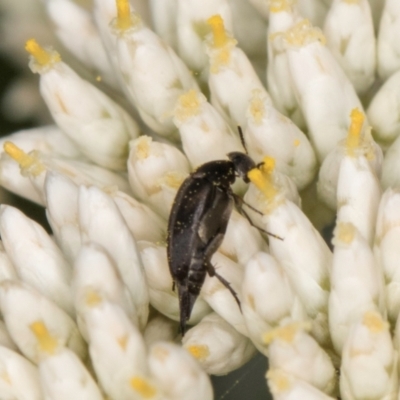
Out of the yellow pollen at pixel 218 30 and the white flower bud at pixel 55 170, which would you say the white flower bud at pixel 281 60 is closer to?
the yellow pollen at pixel 218 30

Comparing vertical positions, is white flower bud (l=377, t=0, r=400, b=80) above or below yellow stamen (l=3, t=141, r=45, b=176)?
above

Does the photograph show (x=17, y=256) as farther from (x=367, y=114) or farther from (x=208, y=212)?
(x=367, y=114)

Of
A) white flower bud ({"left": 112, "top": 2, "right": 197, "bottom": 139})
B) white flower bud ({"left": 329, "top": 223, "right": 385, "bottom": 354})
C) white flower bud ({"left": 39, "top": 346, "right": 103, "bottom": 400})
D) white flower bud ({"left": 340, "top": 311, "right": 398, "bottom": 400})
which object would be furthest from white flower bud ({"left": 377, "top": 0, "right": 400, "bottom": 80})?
white flower bud ({"left": 39, "top": 346, "right": 103, "bottom": 400})

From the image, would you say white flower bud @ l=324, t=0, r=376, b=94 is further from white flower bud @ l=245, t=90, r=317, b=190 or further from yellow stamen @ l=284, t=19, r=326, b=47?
white flower bud @ l=245, t=90, r=317, b=190

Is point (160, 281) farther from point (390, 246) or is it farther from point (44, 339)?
point (390, 246)

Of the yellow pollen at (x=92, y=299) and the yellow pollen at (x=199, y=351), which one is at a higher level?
the yellow pollen at (x=92, y=299)

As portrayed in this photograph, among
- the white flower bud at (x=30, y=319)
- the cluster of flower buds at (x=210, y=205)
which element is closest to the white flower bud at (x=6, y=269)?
the cluster of flower buds at (x=210, y=205)

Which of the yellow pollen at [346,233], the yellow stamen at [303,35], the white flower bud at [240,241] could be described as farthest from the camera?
the yellow stamen at [303,35]

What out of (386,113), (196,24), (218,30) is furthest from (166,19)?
(386,113)
